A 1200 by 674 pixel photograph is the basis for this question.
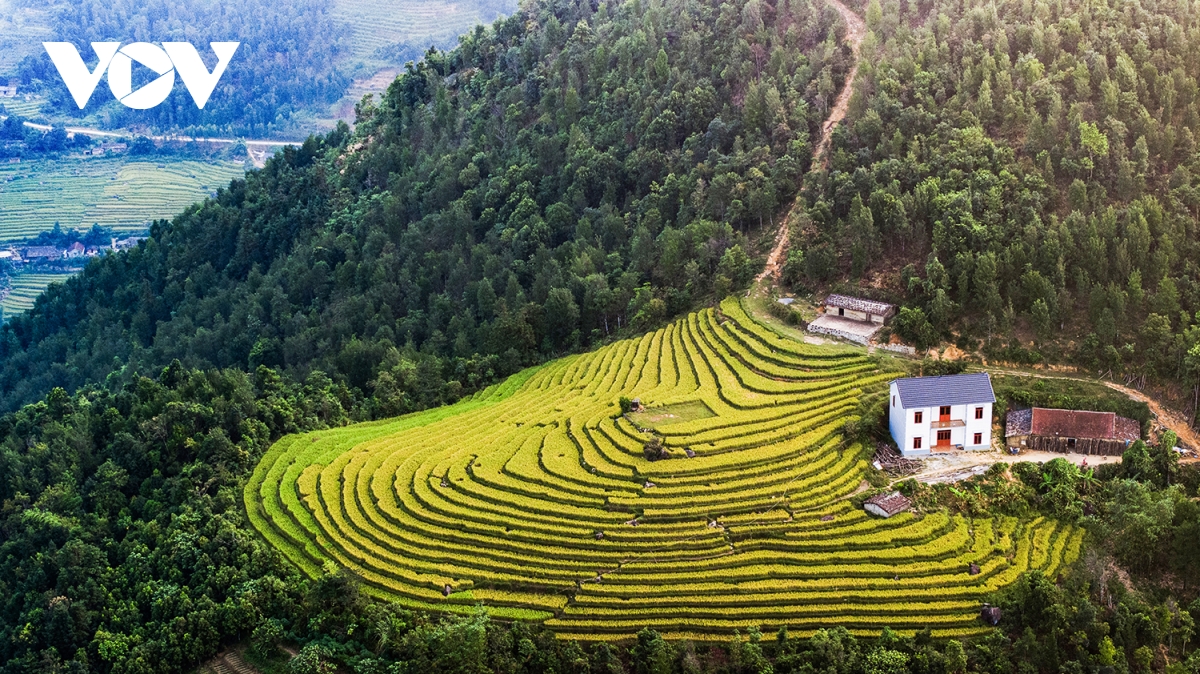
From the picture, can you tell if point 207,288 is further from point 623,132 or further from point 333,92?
point 333,92

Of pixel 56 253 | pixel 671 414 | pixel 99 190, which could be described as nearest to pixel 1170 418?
pixel 671 414

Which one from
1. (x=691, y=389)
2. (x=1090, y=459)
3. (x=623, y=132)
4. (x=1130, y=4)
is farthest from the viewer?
(x=623, y=132)

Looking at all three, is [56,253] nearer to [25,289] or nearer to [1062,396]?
[25,289]

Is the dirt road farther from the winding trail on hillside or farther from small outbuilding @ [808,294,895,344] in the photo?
the winding trail on hillside

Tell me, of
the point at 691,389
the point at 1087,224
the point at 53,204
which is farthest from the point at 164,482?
the point at 53,204

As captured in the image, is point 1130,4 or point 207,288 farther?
point 207,288

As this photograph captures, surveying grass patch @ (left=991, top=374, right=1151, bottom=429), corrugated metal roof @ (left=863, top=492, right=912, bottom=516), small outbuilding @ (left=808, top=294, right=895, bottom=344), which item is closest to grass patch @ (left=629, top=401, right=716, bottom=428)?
small outbuilding @ (left=808, top=294, right=895, bottom=344)
